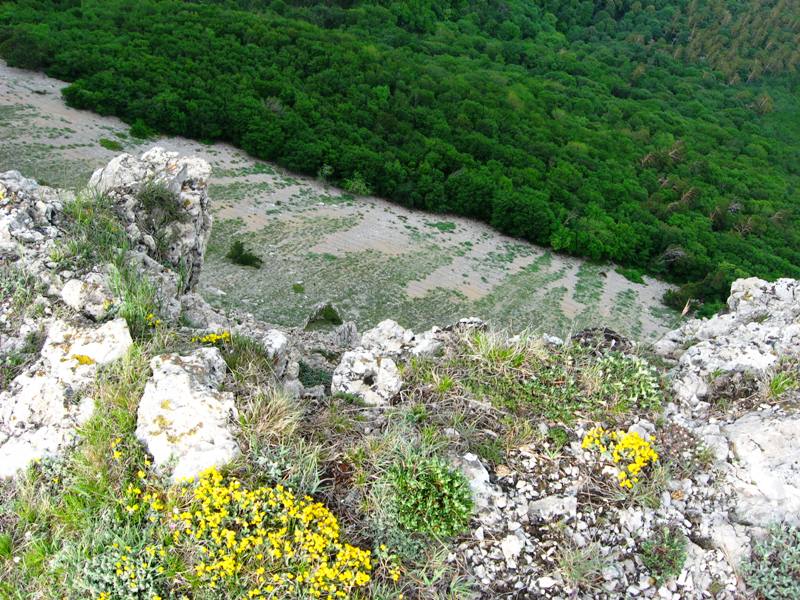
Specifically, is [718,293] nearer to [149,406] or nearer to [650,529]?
[650,529]

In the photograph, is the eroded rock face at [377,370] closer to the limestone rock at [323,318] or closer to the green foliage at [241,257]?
the limestone rock at [323,318]

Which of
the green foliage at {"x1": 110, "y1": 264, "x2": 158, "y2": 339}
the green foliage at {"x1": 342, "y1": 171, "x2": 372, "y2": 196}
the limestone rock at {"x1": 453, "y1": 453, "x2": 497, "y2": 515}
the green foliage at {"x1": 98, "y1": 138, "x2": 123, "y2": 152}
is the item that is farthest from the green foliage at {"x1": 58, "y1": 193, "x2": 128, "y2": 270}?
the green foliage at {"x1": 342, "y1": 171, "x2": 372, "y2": 196}

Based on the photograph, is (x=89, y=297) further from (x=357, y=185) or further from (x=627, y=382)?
(x=357, y=185)

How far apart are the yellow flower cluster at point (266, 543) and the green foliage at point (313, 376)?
3.26 meters

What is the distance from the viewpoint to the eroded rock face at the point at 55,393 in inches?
211

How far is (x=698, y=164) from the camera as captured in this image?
52.3 meters

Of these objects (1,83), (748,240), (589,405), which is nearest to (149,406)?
(589,405)

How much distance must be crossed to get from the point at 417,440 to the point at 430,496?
2.25 ft

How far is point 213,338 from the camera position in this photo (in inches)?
268

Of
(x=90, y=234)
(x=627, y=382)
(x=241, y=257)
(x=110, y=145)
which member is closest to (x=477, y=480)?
(x=627, y=382)

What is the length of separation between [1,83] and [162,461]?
3865 centimetres

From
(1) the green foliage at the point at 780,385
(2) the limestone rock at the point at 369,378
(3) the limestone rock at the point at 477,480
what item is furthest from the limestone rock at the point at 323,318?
(1) the green foliage at the point at 780,385

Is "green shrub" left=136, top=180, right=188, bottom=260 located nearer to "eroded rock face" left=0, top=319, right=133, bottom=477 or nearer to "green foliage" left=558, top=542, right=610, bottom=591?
"eroded rock face" left=0, top=319, right=133, bottom=477

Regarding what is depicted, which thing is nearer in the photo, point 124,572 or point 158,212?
point 124,572
